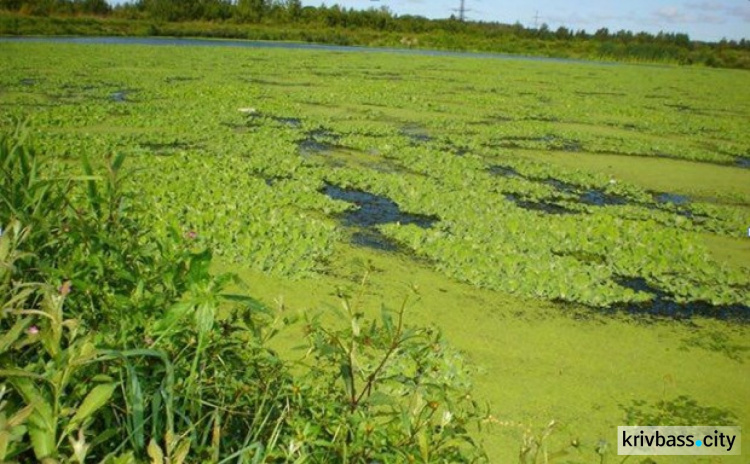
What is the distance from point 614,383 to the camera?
1.89m

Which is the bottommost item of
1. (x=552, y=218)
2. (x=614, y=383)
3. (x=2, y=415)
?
(x=614, y=383)

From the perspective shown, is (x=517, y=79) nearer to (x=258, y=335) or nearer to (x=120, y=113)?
(x=120, y=113)

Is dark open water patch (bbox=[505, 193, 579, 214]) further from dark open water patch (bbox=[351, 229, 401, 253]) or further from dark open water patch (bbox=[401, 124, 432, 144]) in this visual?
dark open water patch (bbox=[401, 124, 432, 144])

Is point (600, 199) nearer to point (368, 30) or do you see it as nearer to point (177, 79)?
point (177, 79)

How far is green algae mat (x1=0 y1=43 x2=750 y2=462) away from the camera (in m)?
1.92

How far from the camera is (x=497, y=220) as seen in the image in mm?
3217

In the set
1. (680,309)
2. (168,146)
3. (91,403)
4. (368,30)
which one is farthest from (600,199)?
(368,30)

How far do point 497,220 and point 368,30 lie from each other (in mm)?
26764

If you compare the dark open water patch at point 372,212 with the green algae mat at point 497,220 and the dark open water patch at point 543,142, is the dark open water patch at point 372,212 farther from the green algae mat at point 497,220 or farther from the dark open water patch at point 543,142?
the dark open water patch at point 543,142

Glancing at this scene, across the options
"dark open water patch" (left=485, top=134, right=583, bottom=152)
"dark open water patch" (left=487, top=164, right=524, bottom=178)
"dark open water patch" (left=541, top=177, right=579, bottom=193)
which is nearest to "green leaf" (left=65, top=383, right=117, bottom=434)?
"dark open water patch" (left=541, top=177, right=579, bottom=193)

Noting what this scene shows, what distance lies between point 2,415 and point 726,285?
9.62 ft

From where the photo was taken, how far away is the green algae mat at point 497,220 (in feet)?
6.30

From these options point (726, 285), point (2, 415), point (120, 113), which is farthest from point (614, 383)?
point (120, 113)

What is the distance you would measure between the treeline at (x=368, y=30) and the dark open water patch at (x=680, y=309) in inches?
750
